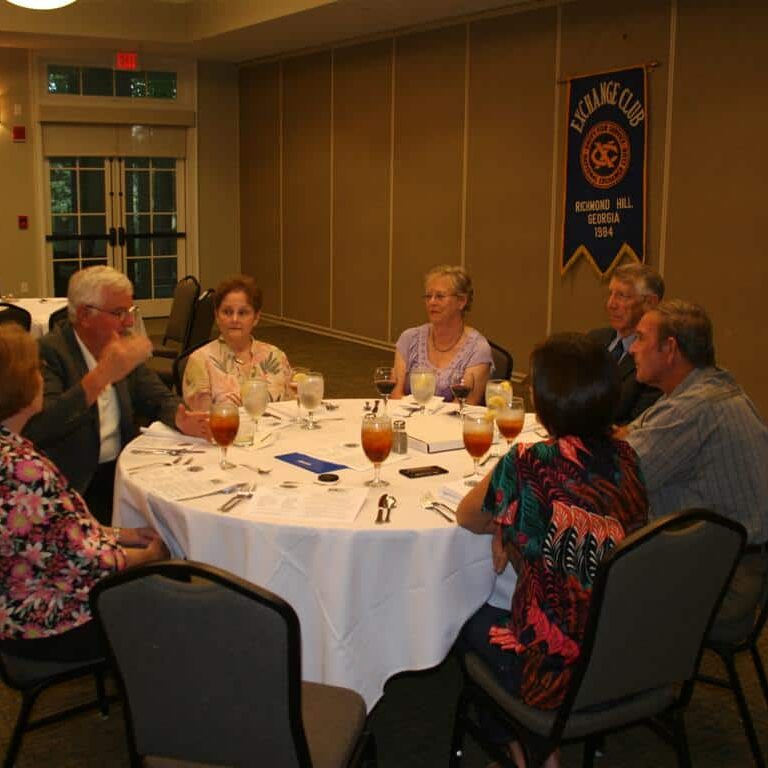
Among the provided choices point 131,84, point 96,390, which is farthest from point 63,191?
point 96,390

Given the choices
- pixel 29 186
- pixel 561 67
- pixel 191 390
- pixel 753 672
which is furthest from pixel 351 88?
pixel 753 672

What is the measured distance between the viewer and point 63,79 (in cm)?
1223

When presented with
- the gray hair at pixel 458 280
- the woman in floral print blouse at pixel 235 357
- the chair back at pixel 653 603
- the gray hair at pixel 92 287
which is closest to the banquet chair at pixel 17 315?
the woman in floral print blouse at pixel 235 357

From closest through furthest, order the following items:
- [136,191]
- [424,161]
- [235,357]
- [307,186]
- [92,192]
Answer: [235,357] < [424,161] < [307,186] < [92,192] < [136,191]

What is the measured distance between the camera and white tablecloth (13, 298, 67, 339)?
6711 millimetres

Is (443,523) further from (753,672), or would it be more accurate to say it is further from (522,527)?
(753,672)

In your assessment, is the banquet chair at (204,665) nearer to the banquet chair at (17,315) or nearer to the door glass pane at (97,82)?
the banquet chair at (17,315)

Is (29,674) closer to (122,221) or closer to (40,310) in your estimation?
(40,310)

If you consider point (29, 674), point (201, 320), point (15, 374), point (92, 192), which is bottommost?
point (29, 674)

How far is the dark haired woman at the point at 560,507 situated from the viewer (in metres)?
2.32

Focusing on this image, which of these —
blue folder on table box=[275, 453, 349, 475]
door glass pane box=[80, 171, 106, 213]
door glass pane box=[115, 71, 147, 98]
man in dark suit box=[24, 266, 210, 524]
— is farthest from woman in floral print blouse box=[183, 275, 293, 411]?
door glass pane box=[115, 71, 147, 98]

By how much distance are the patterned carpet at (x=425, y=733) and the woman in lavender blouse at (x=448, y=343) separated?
1.43 meters

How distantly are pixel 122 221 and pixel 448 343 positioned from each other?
9.09 meters

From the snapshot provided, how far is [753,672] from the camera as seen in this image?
3.62m
